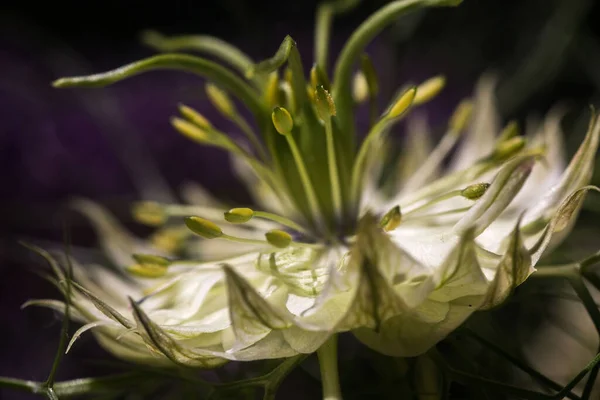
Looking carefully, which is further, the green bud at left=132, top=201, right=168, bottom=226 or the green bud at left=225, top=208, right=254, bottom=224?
the green bud at left=132, top=201, right=168, bottom=226

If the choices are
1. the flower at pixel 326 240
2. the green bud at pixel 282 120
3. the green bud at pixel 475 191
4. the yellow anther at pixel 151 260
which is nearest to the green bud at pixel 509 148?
the flower at pixel 326 240

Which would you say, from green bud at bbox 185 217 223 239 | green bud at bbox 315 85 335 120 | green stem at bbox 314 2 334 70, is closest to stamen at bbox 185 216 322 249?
green bud at bbox 185 217 223 239

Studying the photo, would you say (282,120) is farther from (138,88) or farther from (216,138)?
(138,88)

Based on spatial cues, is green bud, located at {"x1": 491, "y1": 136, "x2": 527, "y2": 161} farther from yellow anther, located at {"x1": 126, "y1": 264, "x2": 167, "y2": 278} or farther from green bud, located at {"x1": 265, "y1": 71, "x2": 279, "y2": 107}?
yellow anther, located at {"x1": 126, "y1": 264, "x2": 167, "y2": 278}

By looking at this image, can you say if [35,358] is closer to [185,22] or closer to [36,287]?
[36,287]

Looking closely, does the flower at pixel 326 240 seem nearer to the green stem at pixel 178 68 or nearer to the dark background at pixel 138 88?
the green stem at pixel 178 68

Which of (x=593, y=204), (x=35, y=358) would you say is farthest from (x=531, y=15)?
(x=35, y=358)
